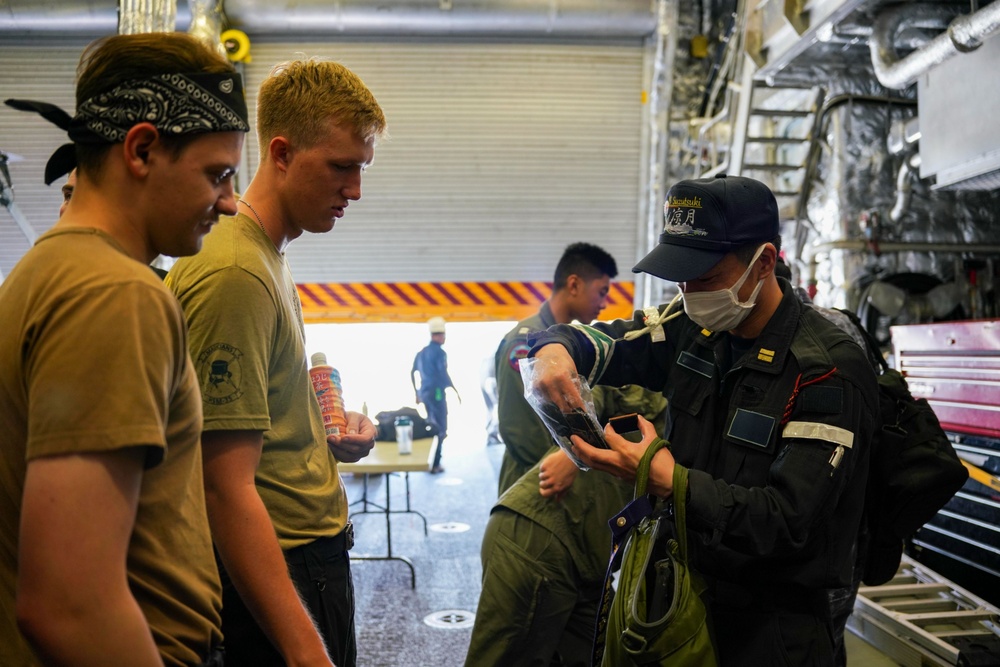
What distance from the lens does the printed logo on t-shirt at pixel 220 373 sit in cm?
148

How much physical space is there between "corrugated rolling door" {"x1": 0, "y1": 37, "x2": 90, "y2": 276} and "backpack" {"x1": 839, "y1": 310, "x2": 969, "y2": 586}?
25.3 feet

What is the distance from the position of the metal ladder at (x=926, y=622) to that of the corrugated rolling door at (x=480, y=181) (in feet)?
16.6

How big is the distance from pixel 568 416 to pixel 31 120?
7669 mm

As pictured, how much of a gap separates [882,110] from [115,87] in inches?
251

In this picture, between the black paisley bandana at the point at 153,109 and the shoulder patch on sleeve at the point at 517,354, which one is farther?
the shoulder patch on sleeve at the point at 517,354

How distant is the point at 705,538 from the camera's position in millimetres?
1850

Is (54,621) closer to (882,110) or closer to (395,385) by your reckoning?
(882,110)

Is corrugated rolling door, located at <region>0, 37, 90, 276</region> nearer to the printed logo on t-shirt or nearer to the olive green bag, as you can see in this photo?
the printed logo on t-shirt

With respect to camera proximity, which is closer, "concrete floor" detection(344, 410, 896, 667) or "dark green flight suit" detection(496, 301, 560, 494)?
"dark green flight suit" detection(496, 301, 560, 494)

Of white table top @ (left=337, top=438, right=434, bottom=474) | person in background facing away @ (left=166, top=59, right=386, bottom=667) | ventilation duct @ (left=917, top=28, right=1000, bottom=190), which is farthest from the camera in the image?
white table top @ (left=337, top=438, right=434, bottom=474)

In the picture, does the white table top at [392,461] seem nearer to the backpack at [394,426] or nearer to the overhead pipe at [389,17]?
the backpack at [394,426]

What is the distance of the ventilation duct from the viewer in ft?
15.0

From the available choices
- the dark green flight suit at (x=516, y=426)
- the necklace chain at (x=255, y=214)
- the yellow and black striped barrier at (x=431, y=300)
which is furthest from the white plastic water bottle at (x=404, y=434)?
the necklace chain at (x=255, y=214)

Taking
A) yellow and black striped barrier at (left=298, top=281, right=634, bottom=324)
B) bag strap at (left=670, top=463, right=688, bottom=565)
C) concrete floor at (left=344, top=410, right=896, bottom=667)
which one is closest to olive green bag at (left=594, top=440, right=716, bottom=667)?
bag strap at (left=670, top=463, right=688, bottom=565)
